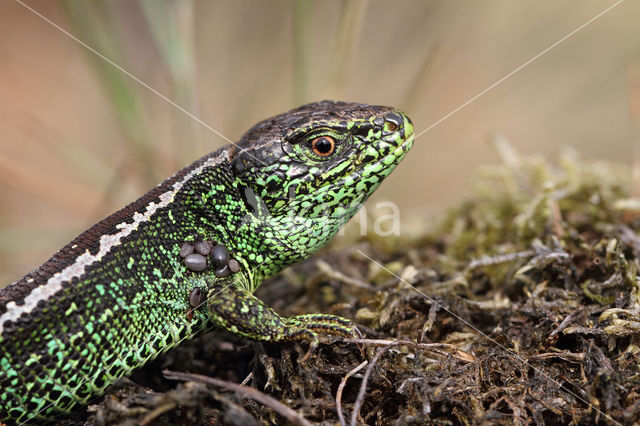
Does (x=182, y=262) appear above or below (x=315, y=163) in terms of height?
below

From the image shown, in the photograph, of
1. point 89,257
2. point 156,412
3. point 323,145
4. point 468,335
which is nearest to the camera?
point 156,412

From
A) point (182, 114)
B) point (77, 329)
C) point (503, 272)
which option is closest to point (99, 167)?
point (182, 114)

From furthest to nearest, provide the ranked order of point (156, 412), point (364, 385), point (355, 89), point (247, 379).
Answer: point (355, 89), point (247, 379), point (364, 385), point (156, 412)

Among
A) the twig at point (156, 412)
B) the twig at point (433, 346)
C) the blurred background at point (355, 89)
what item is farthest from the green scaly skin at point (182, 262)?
the blurred background at point (355, 89)

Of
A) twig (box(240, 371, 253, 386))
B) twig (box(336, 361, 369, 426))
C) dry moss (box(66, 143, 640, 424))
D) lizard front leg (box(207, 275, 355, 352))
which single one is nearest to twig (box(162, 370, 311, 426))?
dry moss (box(66, 143, 640, 424))

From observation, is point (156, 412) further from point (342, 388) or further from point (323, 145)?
point (323, 145)

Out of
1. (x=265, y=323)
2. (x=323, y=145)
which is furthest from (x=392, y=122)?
(x=265, y=323)
